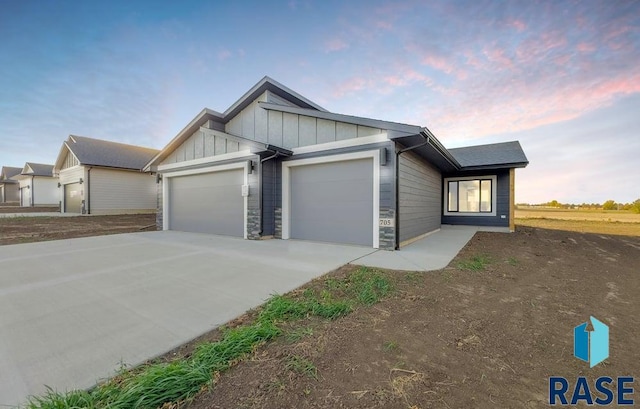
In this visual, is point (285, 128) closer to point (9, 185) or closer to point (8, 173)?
point (8, 173)

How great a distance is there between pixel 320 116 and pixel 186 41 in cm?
678

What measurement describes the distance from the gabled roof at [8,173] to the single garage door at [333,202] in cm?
4998

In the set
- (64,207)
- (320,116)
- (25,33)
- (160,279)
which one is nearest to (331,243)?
(320,116)

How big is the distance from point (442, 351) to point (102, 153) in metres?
24.6

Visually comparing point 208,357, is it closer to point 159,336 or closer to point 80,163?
point 159,336

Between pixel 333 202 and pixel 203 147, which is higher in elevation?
pixel 203 147

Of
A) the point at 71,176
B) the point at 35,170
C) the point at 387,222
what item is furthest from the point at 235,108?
the point at 35,170

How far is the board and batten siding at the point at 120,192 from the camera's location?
1745 cm

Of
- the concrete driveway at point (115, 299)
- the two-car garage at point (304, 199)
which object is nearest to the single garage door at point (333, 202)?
the two-car garage at point (304, 199)

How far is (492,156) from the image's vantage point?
1184 centimetres

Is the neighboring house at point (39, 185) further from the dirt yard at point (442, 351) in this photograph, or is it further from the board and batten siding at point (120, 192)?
the dirt yard at point (442, 351)

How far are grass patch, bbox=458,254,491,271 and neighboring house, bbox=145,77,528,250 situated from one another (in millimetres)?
A: 1675

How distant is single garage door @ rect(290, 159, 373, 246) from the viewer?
6723 mm

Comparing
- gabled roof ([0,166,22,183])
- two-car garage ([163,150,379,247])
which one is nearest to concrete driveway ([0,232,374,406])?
two-car garage ([163,150,379,247])
